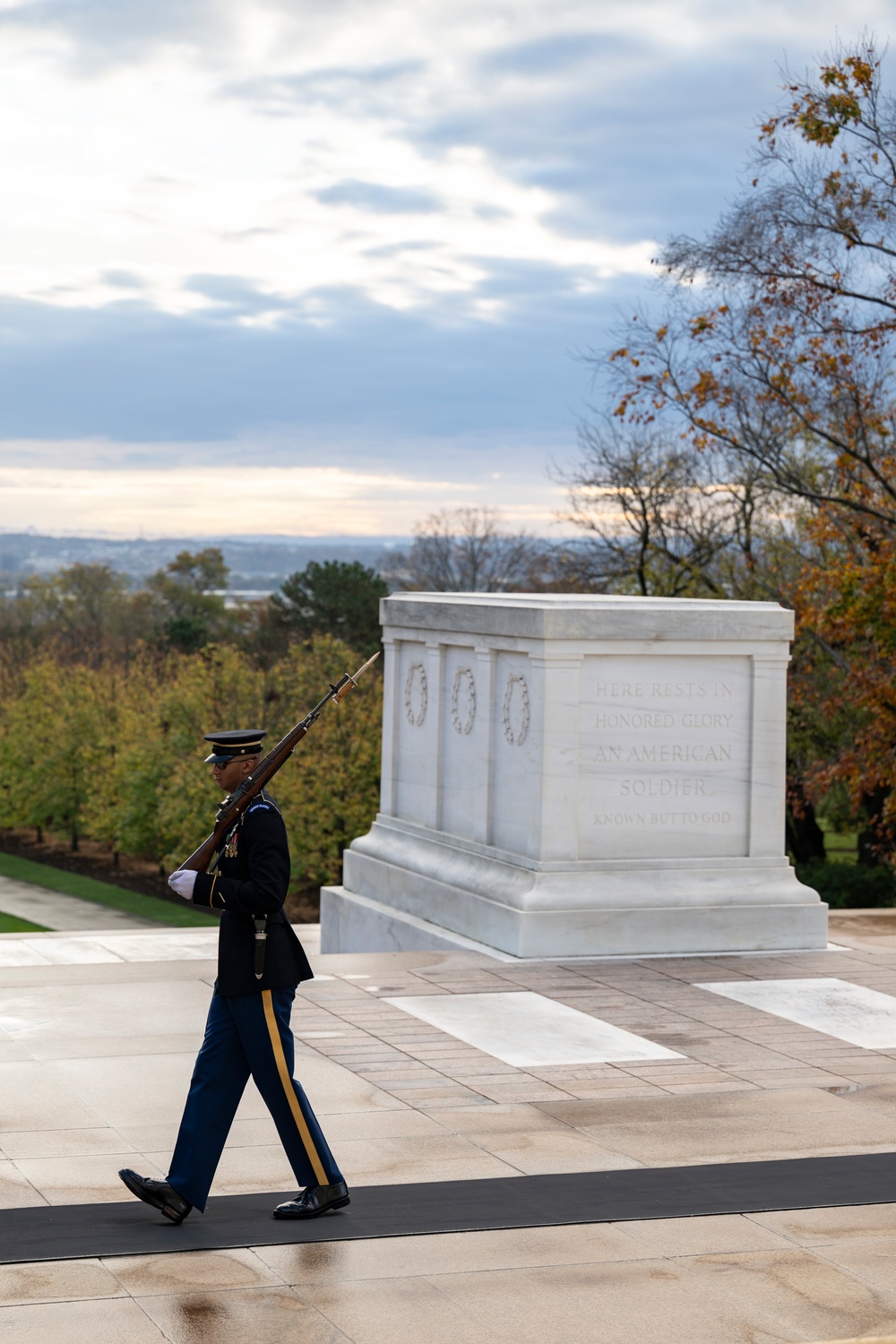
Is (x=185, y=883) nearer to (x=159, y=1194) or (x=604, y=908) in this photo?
(x=159, y=1194)

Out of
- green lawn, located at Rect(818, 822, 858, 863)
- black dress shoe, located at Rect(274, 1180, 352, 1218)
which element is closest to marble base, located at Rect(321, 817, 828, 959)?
black dress shoe, located at Rect(274, 1180, 352, 1218)

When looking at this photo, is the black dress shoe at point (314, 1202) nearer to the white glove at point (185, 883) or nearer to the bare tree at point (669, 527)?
the white glove at point (185, 883)

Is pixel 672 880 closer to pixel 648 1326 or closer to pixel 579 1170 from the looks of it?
pixel 579 1170

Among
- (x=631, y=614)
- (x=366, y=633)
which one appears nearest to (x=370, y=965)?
(x=631, y=614)

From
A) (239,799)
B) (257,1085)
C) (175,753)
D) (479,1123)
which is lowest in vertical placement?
(175,753)

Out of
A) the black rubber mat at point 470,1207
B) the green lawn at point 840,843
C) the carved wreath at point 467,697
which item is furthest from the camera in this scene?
the green lawn at point 840,843

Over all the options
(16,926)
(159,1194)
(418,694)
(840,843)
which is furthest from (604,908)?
(840,843)

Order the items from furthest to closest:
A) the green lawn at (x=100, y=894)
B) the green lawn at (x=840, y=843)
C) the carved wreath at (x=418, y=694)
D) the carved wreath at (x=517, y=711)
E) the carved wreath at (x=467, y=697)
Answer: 1. the green lawn at (x=840, y=843)
2. the green lawn at (x=100, y=894)
3. the carved wreath at (x=418, y=694)
4. the carved wreath at (x=467, y=697)
5. the carved wreath at (x=517, y=711)

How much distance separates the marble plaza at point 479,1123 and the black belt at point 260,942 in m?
0.90

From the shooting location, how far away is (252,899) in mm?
5816

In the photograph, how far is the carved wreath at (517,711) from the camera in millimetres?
11758

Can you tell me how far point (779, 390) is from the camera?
21.3 metres

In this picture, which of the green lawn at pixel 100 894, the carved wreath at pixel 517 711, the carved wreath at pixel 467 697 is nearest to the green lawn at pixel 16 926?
the green lawn at pixel 100 894

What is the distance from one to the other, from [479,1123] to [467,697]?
554 cm
